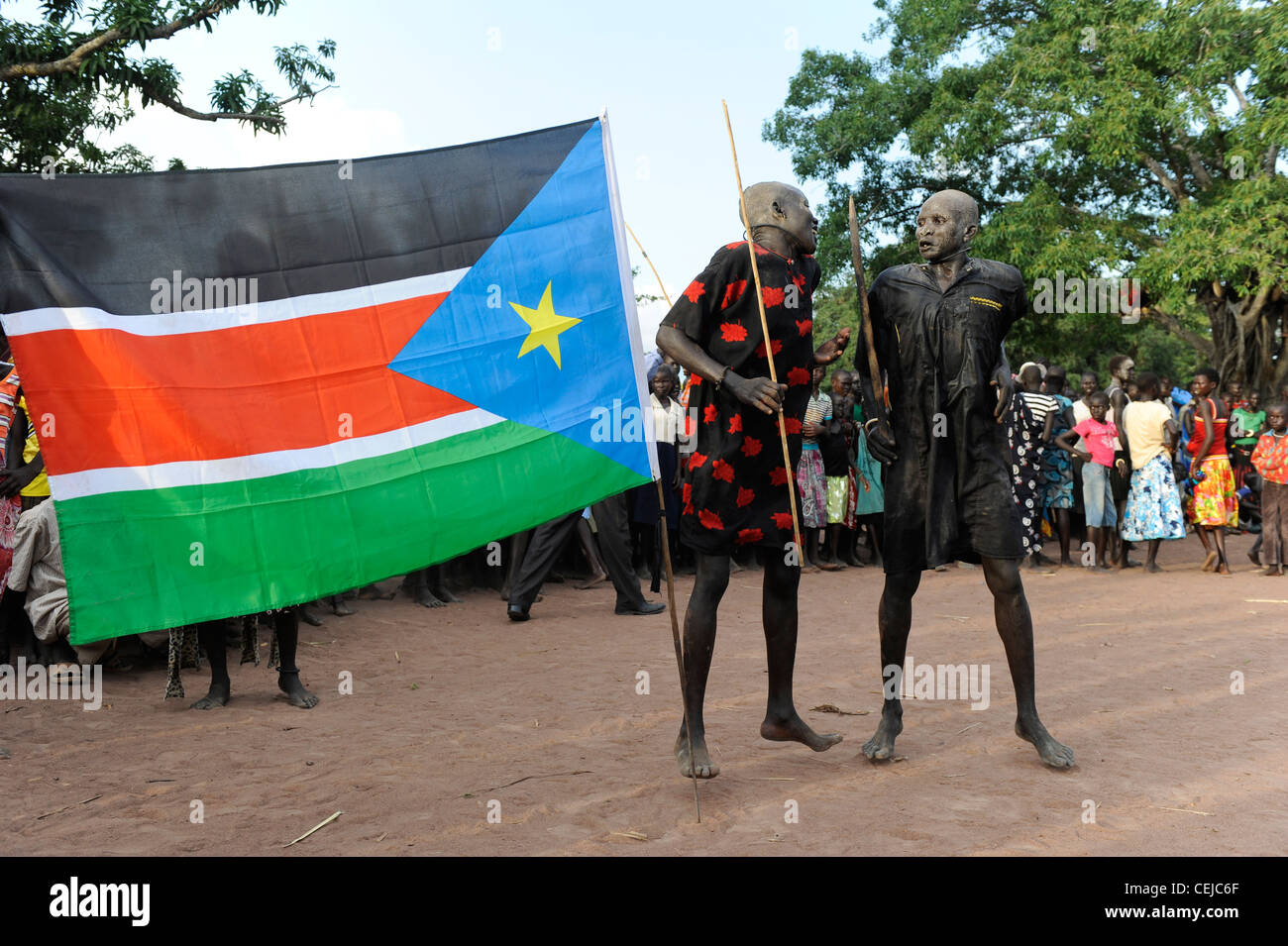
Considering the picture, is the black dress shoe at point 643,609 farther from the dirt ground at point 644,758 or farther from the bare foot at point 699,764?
the bare foot at point 699,764

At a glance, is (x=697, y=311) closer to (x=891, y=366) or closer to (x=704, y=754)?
(x=891, y=366)

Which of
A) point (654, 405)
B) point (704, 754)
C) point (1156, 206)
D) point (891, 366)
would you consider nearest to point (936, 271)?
point (891, 366)

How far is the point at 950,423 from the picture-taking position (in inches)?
176

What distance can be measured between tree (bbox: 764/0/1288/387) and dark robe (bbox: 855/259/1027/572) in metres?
15.3

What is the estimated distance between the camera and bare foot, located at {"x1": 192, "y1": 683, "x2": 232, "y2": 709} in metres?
5.84

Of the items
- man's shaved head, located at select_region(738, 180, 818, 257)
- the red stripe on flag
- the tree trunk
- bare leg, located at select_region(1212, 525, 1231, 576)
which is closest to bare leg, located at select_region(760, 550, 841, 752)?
man's shaved head, located at select_region(738, 180, 818, 257)

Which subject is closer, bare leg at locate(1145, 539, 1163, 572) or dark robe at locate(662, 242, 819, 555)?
dark robe at locate(662, 242, 819, 555)

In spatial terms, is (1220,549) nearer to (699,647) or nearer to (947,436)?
(947,436)

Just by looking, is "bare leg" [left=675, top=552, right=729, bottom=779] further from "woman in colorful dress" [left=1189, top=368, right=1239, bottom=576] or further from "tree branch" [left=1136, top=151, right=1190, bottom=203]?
"tree branch" [left=1136, top=151, right=1190, bottom=203]

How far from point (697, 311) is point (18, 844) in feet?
10.1

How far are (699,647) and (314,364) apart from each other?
6.19ft

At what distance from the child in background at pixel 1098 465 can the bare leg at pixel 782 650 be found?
8158mm

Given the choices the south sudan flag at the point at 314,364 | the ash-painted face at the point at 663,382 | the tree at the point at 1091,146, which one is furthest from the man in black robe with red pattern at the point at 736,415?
the tree at the point at 1091,146

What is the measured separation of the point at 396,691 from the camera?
6254 millimetres
